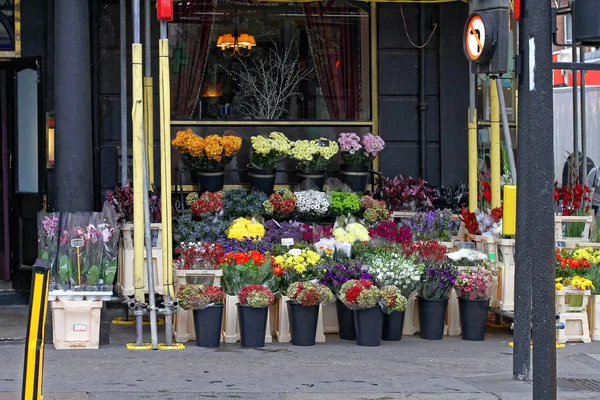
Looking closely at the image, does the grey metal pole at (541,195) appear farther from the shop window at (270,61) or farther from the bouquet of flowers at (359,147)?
the shop window at (270,61)

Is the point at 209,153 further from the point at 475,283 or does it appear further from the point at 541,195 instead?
the point at 541,195

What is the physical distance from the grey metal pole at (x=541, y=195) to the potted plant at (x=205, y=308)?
12.2ft

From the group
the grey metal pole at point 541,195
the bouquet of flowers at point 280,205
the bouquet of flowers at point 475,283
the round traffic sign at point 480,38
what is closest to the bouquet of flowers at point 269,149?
the bouquet of flowers at point 280,205

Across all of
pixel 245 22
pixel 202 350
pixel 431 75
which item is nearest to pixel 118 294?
pixel 202 350

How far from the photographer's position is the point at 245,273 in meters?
10.3

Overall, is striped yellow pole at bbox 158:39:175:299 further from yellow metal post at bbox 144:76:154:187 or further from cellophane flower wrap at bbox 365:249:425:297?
cellophane flower wrap at bbox 365:249:425:297

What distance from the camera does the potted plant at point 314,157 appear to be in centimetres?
1207

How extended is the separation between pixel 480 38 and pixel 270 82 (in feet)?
17.1

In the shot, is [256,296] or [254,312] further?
[254,312]

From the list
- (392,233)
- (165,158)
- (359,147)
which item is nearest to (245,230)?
(392,233)

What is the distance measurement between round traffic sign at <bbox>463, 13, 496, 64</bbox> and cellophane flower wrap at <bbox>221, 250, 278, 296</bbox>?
3.37 metres

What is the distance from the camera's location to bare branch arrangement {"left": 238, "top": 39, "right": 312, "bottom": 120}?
12.6 metres

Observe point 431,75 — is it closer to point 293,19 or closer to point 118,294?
point 293,19

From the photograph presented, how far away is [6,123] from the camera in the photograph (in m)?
13.4
